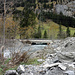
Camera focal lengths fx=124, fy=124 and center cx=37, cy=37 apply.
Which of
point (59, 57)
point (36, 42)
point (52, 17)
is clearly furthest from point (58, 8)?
point (59, 57)

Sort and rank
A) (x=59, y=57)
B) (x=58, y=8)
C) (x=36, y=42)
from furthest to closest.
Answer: (x=58, y=8)
(x=36, y=42)
(x=59, y=57)

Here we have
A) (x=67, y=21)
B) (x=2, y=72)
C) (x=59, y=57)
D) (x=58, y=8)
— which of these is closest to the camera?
(x=2, y=72)

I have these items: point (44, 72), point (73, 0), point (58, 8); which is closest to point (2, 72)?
point (44, 72)

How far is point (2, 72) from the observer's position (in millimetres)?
6750

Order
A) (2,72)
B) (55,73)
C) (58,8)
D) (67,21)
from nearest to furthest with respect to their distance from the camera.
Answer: (55,73)
(2,72)
(67,21)
(58,8)

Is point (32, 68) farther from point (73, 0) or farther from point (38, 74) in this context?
point (73, 0)

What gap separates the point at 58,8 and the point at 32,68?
102035 mm

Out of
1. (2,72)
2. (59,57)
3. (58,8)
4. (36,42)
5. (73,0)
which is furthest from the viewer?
(73,0)

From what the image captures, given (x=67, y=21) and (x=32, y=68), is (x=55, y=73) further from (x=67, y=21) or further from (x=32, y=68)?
(x=67, y=21)

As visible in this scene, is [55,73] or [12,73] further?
[12,73]

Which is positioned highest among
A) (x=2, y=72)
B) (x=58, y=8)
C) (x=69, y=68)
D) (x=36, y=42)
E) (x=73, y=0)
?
(x=73, y=0)

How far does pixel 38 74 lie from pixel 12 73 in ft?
4.28

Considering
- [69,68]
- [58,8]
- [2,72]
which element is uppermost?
[58,8]

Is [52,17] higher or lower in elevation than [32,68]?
higher
